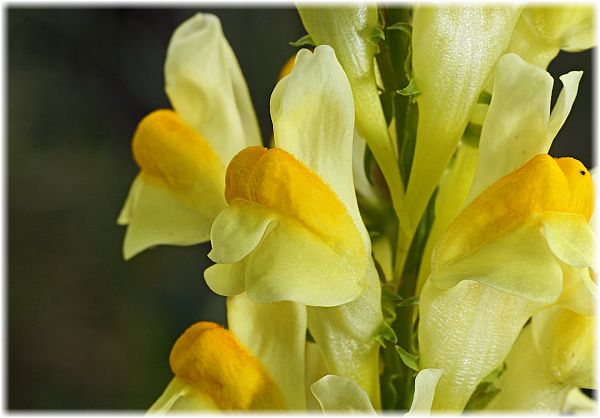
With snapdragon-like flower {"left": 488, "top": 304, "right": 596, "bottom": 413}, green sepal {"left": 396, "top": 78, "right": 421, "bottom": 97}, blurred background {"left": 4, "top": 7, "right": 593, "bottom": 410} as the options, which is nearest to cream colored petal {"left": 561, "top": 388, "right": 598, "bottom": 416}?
snapdragon-like flower {"left": 488, "top": 304, "right": 596, "bottom": 413}

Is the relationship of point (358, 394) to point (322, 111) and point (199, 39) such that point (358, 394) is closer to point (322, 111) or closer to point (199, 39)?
point (322, 111)

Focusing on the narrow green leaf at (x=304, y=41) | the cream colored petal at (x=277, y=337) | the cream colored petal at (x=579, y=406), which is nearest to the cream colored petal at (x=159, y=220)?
the cream colored petal at (x=277, y=337)

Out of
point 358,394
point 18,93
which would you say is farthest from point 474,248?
point 18,93

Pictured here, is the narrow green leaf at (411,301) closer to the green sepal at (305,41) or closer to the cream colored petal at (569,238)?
the cream colored petal at (569,238)

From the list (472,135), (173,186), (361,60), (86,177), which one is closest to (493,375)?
(472,135)

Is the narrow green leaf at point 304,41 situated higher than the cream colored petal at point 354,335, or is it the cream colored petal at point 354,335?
the narrow green leaf at point 304,41

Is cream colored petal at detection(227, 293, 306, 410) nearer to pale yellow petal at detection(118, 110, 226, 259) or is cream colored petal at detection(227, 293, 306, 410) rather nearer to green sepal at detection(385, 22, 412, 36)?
pale yellow petal at detection(118, 110, 226, 259)

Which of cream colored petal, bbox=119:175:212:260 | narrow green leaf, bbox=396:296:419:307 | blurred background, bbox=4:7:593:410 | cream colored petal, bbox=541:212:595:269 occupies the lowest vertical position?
blurred background, bbox=4:7:593:410
